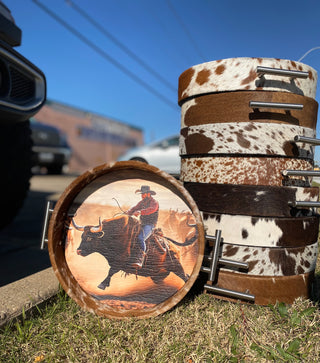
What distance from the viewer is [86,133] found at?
21.3 metres

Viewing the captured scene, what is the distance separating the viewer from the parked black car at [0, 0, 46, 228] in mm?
1514

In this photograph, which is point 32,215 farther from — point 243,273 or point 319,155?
point 319,155

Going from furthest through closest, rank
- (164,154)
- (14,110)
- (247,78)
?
(164,154)
(14,110)
(247,78)

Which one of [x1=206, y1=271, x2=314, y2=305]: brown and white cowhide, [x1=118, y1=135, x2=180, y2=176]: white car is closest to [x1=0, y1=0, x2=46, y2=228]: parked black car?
[x1=206, y1=271, x2=314, y2=305]: brown and white cowhide

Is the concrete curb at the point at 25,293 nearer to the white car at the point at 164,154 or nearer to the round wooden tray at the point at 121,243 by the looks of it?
the round wooden tray at the point at 121,243

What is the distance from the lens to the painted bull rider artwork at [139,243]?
121 cm

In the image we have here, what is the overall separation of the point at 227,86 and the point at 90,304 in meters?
1.06

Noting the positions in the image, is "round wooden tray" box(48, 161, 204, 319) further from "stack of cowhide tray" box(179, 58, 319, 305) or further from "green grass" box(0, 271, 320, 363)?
"stack of cowhide tray" box(179, 58, 319, 305)

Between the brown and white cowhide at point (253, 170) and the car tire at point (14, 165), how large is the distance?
4.02 feet

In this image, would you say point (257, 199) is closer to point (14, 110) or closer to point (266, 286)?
point (266, 286)

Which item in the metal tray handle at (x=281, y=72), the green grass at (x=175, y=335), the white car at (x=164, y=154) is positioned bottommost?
the green grass at (x=175, y=335)

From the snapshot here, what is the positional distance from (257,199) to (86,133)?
21217 mm

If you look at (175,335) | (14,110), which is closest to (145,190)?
(175,335)

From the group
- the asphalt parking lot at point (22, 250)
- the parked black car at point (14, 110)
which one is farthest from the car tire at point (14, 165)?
the asphalt parking lot at point (22, 250)
